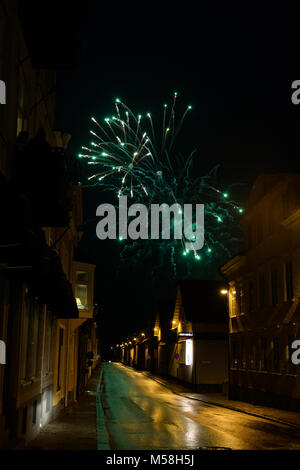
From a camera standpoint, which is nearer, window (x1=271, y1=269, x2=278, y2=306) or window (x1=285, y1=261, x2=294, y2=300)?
window (x1=285, y1=261, x2=294, y2=300)

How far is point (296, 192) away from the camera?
27516 millimetres

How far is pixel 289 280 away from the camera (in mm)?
27969

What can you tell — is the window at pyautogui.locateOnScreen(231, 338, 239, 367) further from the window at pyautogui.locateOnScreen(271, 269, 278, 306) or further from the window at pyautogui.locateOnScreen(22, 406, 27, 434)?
the window at pyautogui.locateOnScreen(22, 406, 27, 434)

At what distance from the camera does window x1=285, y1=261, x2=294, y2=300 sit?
27.7m

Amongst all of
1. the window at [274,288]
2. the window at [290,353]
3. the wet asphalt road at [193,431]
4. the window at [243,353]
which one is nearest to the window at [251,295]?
the window at [243,353]

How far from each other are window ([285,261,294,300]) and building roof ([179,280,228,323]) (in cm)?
1956

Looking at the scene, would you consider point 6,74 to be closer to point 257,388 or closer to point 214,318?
point 257,388

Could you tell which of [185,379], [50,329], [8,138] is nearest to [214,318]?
[185,379]

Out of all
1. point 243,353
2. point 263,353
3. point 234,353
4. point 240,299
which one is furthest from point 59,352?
point 234,353

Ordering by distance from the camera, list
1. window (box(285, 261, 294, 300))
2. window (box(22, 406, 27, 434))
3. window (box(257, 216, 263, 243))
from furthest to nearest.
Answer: window (box(257, 216, 263, 243)) → window (box(285, 261, 294, 300)) → window (box(22, 406, 27, 434))

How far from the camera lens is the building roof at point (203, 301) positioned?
48.9 metres

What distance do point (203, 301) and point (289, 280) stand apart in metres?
24.2

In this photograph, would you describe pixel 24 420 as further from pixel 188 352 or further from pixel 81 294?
pixel 188 352

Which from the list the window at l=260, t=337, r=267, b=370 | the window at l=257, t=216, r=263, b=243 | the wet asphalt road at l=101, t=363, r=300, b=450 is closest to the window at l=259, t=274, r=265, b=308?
the window at l=260, t=337, r=267, b=370
